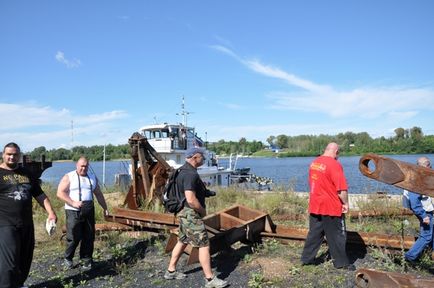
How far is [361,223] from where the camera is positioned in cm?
887

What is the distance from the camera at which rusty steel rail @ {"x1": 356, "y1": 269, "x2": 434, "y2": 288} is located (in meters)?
2.34

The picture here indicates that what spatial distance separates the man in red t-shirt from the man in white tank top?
3.70m

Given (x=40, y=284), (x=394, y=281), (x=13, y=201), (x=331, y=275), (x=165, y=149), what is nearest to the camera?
(x=394, y=281)

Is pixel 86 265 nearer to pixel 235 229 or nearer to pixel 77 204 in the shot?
pixel 77 204

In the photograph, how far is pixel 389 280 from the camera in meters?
2.42

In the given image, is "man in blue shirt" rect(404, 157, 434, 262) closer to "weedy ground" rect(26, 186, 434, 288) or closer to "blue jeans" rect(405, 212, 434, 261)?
"blue jeans" rect(405, 212, 434, 261)

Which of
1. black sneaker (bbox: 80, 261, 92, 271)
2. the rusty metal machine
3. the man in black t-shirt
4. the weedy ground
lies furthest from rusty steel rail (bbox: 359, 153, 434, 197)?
the rusty metal machine

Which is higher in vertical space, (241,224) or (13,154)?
(13,154)

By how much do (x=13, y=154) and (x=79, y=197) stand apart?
1.66 m

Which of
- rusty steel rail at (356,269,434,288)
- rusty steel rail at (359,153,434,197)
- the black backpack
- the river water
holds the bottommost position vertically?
the river water

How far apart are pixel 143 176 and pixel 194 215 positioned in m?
5.91

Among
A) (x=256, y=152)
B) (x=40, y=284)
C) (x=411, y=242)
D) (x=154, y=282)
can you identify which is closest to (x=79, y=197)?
(x=40, y=284)

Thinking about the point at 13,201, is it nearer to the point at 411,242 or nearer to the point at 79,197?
the point at 79,197

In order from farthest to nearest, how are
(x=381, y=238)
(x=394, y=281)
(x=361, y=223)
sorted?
(x=361, y=223), (x=381, y=238), (x=394, y=281)
